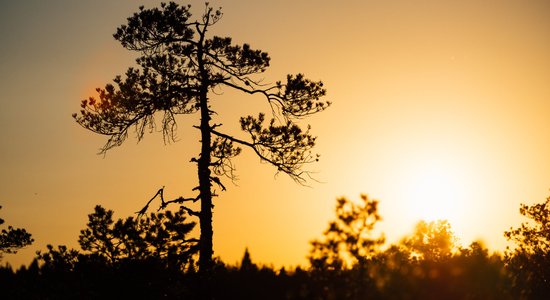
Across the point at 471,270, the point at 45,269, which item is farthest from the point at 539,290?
the point at 45,269

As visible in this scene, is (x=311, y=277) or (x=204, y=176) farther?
(x=204, y=176)

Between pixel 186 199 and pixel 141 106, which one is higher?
pixel 141 106

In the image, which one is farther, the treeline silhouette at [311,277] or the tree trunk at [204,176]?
the tree trunk at [204,176]

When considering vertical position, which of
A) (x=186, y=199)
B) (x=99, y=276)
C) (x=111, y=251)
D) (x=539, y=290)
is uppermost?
(x=186, y=199)

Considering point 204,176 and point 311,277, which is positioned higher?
point 204,176

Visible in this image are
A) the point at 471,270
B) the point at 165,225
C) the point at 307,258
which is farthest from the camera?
the point at 165,225

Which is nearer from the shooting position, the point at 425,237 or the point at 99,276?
the point at 99,276

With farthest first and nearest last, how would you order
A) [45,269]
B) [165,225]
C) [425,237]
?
[425,237] < [165,225] < [45,269]

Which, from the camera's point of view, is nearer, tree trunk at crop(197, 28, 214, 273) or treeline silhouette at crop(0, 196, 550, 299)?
treeline silhouette at crop(0, 196, 550, 299)

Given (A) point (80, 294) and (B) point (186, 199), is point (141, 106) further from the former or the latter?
(A) point (80, 294)

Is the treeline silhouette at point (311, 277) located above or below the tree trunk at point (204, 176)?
below

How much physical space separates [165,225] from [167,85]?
17.1 feet

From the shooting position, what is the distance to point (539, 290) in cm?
1698

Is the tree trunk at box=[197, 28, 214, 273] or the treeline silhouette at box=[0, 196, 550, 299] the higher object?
the tree trunk at box=[197, 28, 214, 273]
